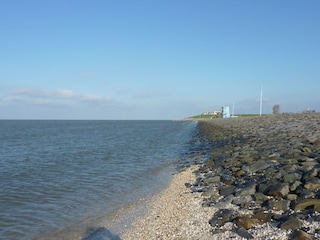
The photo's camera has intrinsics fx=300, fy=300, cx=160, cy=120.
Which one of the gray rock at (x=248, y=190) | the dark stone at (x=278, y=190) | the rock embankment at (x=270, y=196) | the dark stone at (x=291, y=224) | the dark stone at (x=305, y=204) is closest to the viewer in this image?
the dark stone at (x=291, y=224)

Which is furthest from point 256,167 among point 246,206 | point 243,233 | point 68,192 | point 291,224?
point 68,192

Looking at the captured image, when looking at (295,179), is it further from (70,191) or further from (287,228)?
(70,191)

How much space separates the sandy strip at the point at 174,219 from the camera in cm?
727

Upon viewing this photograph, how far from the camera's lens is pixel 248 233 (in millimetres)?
6262

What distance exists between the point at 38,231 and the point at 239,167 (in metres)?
8.40

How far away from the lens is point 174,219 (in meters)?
8.56

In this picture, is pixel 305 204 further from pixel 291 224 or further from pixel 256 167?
pixel 256 167

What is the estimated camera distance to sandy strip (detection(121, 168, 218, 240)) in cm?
727

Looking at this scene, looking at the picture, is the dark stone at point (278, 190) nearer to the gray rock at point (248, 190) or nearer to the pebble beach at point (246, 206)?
the pebble beach at point (246, 206)

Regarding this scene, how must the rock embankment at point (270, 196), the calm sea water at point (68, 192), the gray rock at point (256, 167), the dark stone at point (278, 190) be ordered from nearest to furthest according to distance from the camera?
the rock embankment at point (270, 196), the dark stone at point (278, 190), the calm sea water at point (68, 192), the gray rock at point (256, 167)

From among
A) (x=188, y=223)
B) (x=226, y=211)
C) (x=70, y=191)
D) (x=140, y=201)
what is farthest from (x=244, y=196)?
(x=70, y=191)

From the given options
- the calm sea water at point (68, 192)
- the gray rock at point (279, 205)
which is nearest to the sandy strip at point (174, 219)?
the calm sea water at point (68, 192)

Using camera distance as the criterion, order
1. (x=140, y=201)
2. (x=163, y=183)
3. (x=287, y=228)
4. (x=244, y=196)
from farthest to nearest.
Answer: (x=163, y=183) → (x=140, y=201) → (x=244, y=196) → (x=287, y=228)

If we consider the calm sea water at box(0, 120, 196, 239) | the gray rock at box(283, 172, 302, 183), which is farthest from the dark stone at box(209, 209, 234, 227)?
the calm sea water at box(0, 120, 196, 239)
